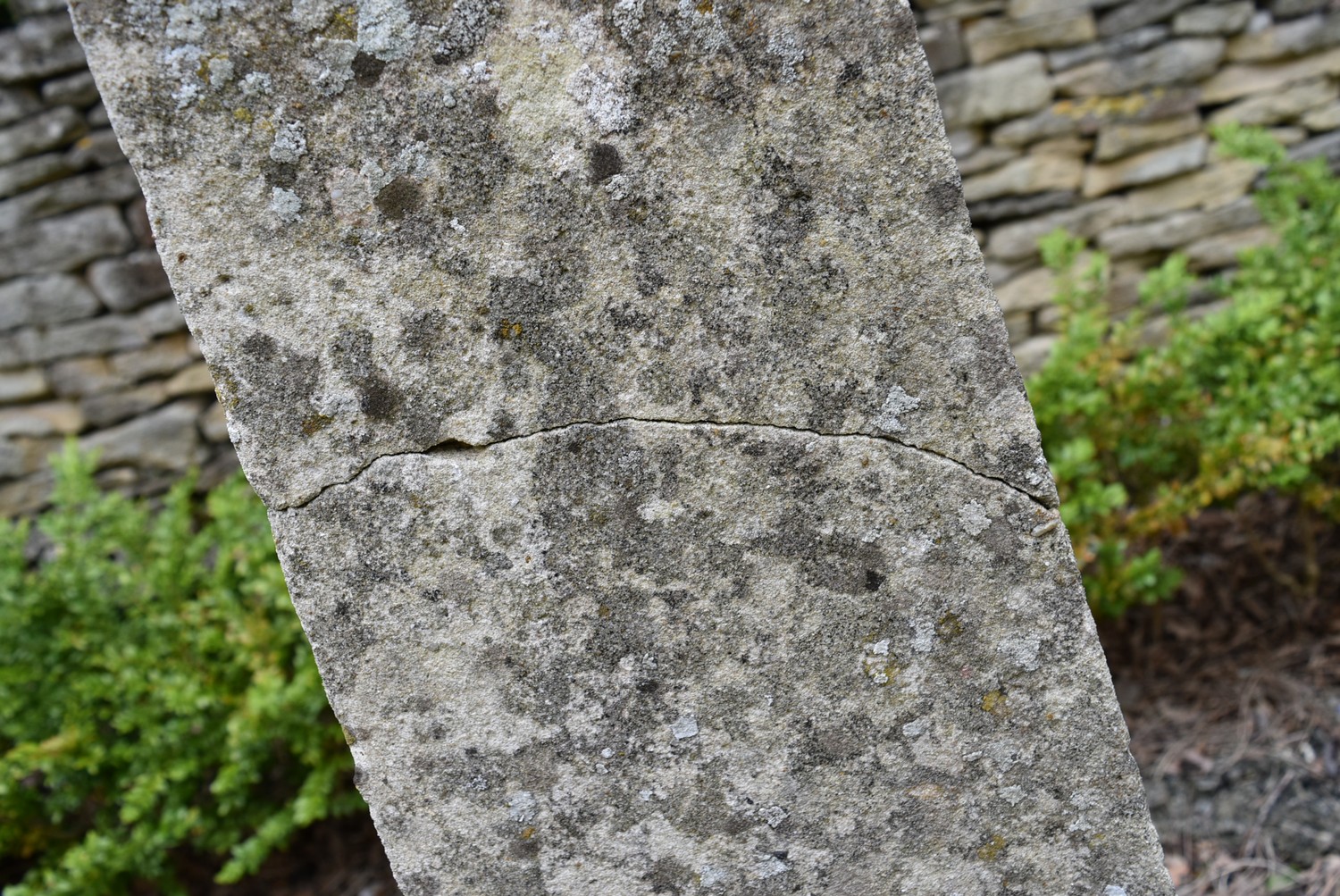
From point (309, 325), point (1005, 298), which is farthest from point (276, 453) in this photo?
point (1005, 298)

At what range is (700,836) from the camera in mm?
1202

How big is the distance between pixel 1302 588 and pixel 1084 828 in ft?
5.68

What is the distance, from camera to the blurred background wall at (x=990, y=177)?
3.04 meters

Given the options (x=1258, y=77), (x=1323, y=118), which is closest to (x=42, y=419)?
(x=1258, y=77)

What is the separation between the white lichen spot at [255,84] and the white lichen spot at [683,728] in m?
0.81

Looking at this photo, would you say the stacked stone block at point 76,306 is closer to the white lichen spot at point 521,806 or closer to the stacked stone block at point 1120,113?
the white lichen spot at point 521,806

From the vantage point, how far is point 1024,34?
3217 mm

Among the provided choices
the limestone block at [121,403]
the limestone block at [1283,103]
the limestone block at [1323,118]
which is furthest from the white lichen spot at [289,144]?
the limestone block at [1323,118]

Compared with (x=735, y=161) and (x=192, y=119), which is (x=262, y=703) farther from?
(x=735, y=161)

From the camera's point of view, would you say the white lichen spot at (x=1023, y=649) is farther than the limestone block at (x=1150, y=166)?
No

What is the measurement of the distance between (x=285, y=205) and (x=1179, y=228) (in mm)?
3354

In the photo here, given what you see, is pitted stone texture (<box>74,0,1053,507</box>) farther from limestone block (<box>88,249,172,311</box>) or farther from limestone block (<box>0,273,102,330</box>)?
limestone block (<box>0,273,102,330</box>)

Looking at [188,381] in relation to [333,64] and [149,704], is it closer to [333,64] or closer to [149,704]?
[149,704]

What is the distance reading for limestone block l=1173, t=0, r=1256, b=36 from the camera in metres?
3.19
